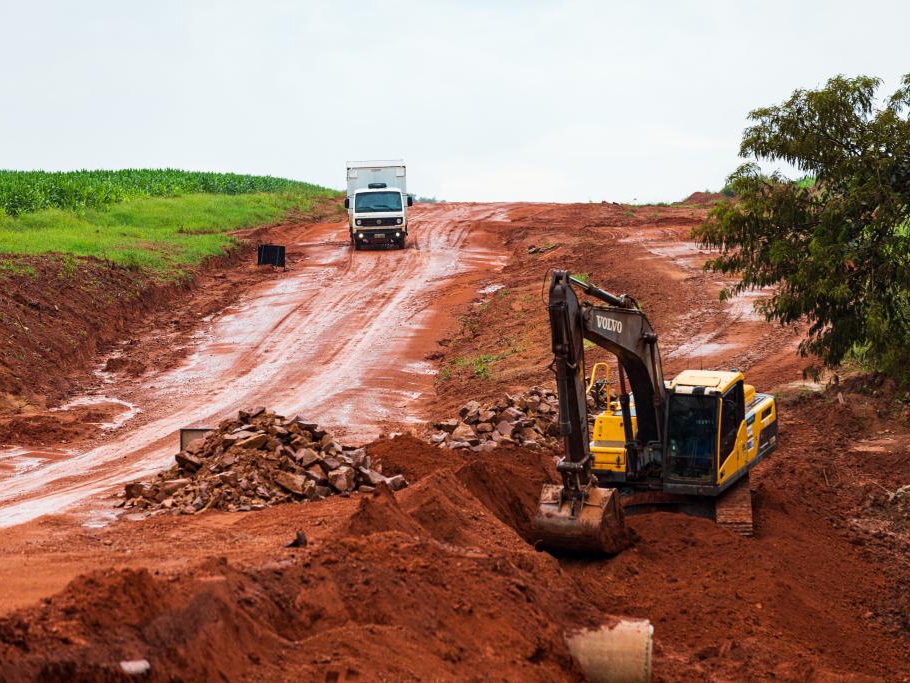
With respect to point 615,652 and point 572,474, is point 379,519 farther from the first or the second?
point 615,652

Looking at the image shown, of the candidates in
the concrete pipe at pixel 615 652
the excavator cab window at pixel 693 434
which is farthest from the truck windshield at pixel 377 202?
the concrete pipe at pixel 615 652

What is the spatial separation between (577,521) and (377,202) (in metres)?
33.7

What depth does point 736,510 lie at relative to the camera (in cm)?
1580

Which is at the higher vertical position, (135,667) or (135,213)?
(135,213)

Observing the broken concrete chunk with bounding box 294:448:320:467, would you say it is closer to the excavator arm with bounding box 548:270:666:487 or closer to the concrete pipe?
the excavator arm with bounding box 548:270:666:487

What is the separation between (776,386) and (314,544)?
50.4 ft

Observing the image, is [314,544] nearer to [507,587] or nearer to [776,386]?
[507,587]

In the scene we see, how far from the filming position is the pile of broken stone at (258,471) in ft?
52.4

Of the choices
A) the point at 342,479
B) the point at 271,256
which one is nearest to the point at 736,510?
the point at 342,479

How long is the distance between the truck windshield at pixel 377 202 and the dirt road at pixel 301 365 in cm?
185

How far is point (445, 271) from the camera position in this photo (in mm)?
41750

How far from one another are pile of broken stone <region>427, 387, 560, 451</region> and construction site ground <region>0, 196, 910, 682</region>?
96 cm

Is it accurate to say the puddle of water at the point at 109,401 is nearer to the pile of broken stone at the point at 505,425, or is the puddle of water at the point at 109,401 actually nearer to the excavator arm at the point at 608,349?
the pile of broken stone at the point at 505,425

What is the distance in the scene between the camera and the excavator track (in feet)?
51.4
